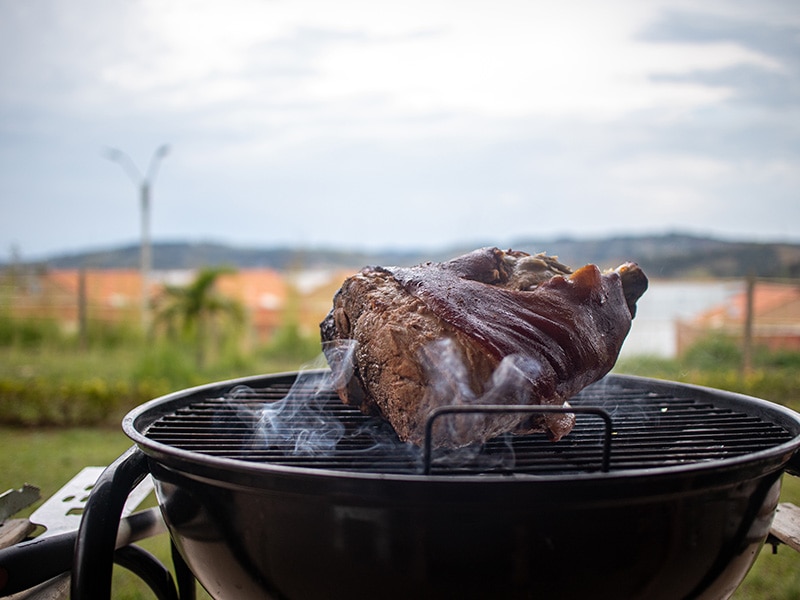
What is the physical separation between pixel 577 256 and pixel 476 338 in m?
3.50

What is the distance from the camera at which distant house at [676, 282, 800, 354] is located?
24.9ft

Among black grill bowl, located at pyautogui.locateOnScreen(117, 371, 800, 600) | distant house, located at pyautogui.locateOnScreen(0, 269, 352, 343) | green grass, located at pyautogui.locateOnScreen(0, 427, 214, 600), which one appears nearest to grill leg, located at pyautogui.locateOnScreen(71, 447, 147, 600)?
black grill bowl, located at pyautogui.locateOnScreen(117, 371, 800, 600)

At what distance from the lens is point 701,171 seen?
6.54 meters

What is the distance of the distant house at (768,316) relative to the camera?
759cm

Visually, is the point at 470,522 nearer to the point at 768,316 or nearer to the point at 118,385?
the point at 118,385

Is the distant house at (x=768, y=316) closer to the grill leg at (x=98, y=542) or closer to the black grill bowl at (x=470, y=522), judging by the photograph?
the black grill bowl at (x=470, y=522)

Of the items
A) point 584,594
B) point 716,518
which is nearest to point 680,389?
point 716,518

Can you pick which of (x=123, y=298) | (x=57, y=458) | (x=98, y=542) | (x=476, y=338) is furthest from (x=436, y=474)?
(x=123, y=298)

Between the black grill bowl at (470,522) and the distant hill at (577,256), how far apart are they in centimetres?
106

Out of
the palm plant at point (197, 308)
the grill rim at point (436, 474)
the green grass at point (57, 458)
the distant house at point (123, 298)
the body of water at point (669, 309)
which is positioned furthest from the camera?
the distant house at point (123, 298)

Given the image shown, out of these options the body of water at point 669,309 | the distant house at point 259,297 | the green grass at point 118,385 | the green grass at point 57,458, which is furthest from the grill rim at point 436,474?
the distant house at point 259,297

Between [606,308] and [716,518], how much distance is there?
0.76 meters

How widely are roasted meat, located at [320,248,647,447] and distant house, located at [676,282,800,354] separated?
6059 mm

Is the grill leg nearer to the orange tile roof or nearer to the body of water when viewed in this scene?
the body of water
